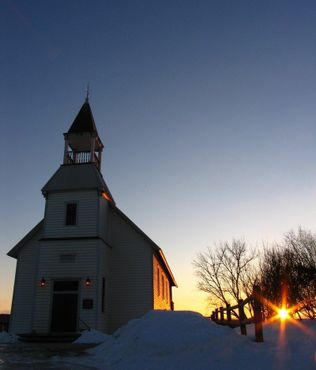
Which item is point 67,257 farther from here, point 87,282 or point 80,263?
point 87,282

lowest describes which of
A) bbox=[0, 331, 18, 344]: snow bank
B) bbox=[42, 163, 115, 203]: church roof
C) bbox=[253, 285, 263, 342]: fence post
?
bbox=[0, 331, 18, 344]: snow bank

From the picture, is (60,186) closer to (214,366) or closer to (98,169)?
(98,169)

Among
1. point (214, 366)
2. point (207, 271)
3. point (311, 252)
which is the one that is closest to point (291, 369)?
point (214, 366)

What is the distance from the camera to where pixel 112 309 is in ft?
66.9

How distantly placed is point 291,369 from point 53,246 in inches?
621

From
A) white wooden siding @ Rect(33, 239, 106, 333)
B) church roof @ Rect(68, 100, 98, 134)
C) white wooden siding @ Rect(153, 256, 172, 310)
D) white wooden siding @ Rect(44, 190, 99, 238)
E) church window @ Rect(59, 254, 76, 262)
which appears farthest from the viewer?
church roof @ Rect(68, 100, 98, 134)

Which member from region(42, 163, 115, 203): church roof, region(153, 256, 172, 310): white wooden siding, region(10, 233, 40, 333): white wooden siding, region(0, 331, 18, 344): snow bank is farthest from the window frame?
region(0, 331, 18, 344): snow bank

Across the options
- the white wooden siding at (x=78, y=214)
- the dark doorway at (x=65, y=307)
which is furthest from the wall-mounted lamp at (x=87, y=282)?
the white wooden siding at (x=78, y=214)

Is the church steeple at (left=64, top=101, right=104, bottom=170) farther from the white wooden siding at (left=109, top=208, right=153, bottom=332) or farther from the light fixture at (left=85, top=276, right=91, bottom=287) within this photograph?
the light fixture at (left=85, top=276, right=91, bottom=287)

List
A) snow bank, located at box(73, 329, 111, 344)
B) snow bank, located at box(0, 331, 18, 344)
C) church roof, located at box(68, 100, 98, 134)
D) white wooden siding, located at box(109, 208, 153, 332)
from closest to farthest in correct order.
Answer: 1. snow bank, located at box(73, 329, 111, 344)
2. snow bank, located at box(0, 331, 18, 344)
3. white wooden siding, located at box(109, 208, 153, 332)
4. church roof, located at box(68, 100, 98, 134)

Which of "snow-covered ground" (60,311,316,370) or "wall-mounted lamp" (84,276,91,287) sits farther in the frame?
"wall-mounted lamp" (84,276,91,287)

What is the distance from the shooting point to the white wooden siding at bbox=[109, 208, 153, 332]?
20.2 metres

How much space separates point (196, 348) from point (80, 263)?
12.1 metres

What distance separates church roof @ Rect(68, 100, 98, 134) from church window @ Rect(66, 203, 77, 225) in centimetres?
515
